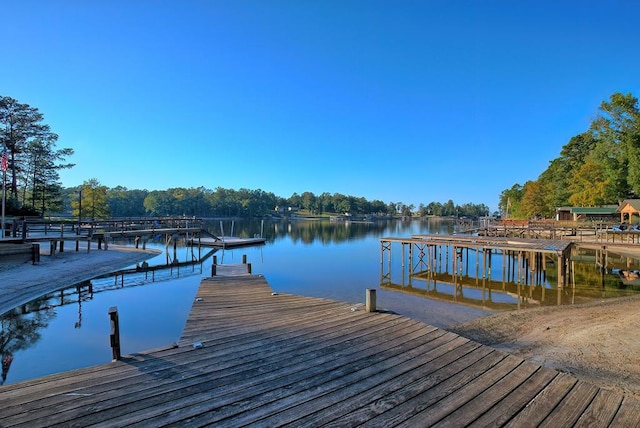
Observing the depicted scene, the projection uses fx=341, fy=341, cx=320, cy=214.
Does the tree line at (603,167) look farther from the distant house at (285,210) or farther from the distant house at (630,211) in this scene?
the distant house at (285,210)

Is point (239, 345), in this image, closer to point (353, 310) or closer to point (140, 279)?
point (353, 310)

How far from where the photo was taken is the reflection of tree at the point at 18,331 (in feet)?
27.1

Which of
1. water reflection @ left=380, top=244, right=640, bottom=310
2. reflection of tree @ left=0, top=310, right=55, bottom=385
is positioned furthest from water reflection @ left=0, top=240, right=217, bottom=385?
water reflection @ left=380, top=244, right=640, bottom=310

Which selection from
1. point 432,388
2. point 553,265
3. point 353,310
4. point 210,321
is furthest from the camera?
point 553,265

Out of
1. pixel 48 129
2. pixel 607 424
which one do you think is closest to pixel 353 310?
pixel 607 424

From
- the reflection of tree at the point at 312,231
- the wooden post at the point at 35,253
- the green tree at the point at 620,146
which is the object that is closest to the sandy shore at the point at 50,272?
the wooden post at the point at 35,253

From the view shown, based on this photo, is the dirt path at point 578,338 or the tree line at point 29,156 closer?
the dirt path at point 578,338

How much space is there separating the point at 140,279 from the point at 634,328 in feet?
68.1

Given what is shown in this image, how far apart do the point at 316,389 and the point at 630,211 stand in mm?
56098

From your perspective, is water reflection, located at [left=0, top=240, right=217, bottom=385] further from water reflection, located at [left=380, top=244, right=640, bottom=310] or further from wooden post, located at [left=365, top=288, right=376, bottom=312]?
water reflection, located at [left=380, top=244, right=640, bottom=310]

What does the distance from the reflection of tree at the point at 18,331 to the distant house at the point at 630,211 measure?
5565cm

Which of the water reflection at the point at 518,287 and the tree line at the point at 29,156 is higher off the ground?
the tree line at the point at 29,156

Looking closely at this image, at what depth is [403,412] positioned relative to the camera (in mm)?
3443

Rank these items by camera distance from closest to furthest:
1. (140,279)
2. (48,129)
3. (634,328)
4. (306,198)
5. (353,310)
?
(353,310) < (634,328) < (140,279) < (48,129) < (306,198)
